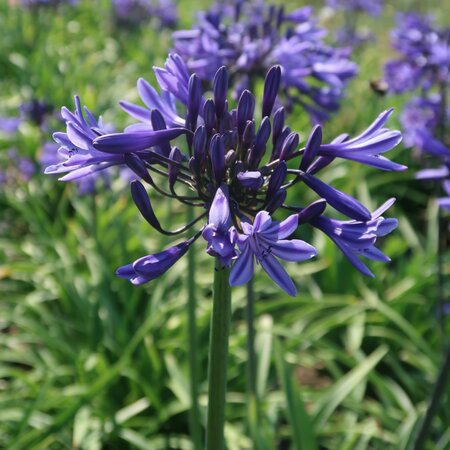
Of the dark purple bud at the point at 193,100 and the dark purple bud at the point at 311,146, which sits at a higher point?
the dark purple bud at the point at 193,100

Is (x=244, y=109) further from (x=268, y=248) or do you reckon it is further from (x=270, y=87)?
(x=268, y=248)

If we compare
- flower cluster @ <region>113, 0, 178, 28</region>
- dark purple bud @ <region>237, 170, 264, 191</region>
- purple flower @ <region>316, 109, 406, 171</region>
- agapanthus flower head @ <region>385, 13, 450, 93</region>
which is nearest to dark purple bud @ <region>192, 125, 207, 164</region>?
dark purple bud @ <region>237, 170, 264, 191</region>

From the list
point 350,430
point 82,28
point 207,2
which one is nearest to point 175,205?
point 350,430

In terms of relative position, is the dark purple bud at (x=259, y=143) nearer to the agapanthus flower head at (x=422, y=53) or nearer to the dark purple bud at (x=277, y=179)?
the dark purple bud at (x=277, y=179)

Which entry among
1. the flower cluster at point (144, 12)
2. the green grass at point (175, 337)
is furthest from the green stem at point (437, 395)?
the flower cluster at point (144, 12)

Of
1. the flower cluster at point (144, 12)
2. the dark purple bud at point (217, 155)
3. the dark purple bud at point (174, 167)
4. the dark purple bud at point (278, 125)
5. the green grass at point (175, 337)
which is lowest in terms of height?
the green grass at point (175, 337)

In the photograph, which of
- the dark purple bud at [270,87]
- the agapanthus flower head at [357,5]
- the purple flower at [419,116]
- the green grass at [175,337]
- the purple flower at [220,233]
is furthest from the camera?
the agapanthus flower head at [357,5]
